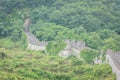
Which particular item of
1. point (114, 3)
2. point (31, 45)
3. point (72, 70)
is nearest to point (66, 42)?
point (31, 45)

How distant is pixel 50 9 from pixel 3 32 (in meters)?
13.1

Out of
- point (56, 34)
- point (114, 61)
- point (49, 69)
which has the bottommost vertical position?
point (56, 34)

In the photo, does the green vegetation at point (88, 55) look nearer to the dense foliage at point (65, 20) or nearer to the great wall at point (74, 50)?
the great wall at point (74, 50)

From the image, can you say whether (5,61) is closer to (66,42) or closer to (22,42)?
(66,42)

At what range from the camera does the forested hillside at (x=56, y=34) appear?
150ft

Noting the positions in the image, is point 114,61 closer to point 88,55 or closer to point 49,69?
point 49,69

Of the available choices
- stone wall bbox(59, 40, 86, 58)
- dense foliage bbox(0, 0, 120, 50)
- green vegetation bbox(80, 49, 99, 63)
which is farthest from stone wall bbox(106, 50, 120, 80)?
dense foliage bbox(0, 0, 120, 50)

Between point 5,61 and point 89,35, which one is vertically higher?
point 5,61

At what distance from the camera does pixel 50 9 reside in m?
78.8

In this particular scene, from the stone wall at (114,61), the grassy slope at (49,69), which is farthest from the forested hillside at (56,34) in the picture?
the stone wall at (114,61)

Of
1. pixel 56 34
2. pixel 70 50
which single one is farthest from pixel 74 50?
pixel 56 34

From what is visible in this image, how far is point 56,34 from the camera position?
68.8 metres

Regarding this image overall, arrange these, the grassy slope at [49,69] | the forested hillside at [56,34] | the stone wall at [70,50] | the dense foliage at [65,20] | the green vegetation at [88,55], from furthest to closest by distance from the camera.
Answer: the dense foliage at [65,20]
the stone wall at [70,50]
the green vegetation at [88,55]
the forested hillside at [56,34]
the grassy slope at [49,69]

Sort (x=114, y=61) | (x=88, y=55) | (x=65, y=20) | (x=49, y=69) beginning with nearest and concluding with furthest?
(x=114, y=61)
(x=49, y=69)
(x=88, y=55)
(x=65, y=20)
